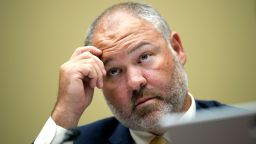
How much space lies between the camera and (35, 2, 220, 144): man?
1121mm

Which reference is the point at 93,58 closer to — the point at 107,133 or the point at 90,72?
the point at 90,72

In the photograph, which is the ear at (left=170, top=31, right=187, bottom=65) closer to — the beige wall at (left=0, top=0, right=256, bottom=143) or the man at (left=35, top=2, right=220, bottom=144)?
the man at (left=35, top=2, right=220, bottom=144)

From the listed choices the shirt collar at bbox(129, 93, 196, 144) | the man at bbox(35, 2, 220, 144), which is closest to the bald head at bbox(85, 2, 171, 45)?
the man at bbox(35, 2, 220, 144)

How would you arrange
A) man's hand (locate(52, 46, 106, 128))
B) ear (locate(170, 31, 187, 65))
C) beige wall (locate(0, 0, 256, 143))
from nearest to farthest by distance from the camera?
man's hand (locate(52, 46, 106, 128)), ear (locate(170, 31, 187, 65)), beige wall (locate(0, 0, 256, 143))

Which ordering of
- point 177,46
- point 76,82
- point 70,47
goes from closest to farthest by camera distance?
point 76,82, point 177,46, point 70,47

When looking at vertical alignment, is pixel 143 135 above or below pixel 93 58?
below

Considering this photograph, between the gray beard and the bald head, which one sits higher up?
the bald head

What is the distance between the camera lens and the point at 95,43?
1261 mm

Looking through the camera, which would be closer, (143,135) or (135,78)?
(135,78)

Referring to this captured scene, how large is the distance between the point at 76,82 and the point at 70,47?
608 mm

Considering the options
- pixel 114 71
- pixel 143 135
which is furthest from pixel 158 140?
pixel 114 71

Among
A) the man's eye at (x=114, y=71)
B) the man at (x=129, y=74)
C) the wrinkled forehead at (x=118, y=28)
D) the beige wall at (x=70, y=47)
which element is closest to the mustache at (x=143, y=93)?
the man at (x=129, y=74)

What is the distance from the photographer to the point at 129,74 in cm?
112

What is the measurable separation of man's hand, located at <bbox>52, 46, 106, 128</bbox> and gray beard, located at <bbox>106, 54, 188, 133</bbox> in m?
0.13
